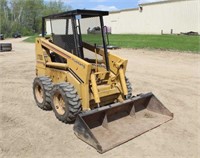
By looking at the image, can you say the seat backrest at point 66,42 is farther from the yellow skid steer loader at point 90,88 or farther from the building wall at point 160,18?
the building wall at point 160,18

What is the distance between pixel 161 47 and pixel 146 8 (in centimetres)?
2176

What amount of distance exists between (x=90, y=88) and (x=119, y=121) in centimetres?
89

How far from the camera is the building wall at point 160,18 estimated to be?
109ft

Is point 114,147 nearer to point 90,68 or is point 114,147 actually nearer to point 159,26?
point 90,68

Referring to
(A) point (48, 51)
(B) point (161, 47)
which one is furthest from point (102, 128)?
(B) point (161, 47)

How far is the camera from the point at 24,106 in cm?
712

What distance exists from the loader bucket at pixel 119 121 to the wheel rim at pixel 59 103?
96cm

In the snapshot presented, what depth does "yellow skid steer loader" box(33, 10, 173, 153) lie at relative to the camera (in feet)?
17.1

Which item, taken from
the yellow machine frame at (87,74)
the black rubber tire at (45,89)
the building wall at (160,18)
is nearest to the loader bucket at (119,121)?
the yellow machine frame at (87,74)

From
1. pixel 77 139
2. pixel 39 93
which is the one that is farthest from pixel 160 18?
pixel 77 139

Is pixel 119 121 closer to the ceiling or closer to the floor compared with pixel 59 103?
closer to the floor

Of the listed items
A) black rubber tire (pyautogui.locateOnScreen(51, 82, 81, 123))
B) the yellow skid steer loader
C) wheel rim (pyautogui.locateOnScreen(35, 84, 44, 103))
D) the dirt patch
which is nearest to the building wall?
the dirt patch

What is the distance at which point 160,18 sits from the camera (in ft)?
121

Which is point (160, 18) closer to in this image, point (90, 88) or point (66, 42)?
point (66, 42)
